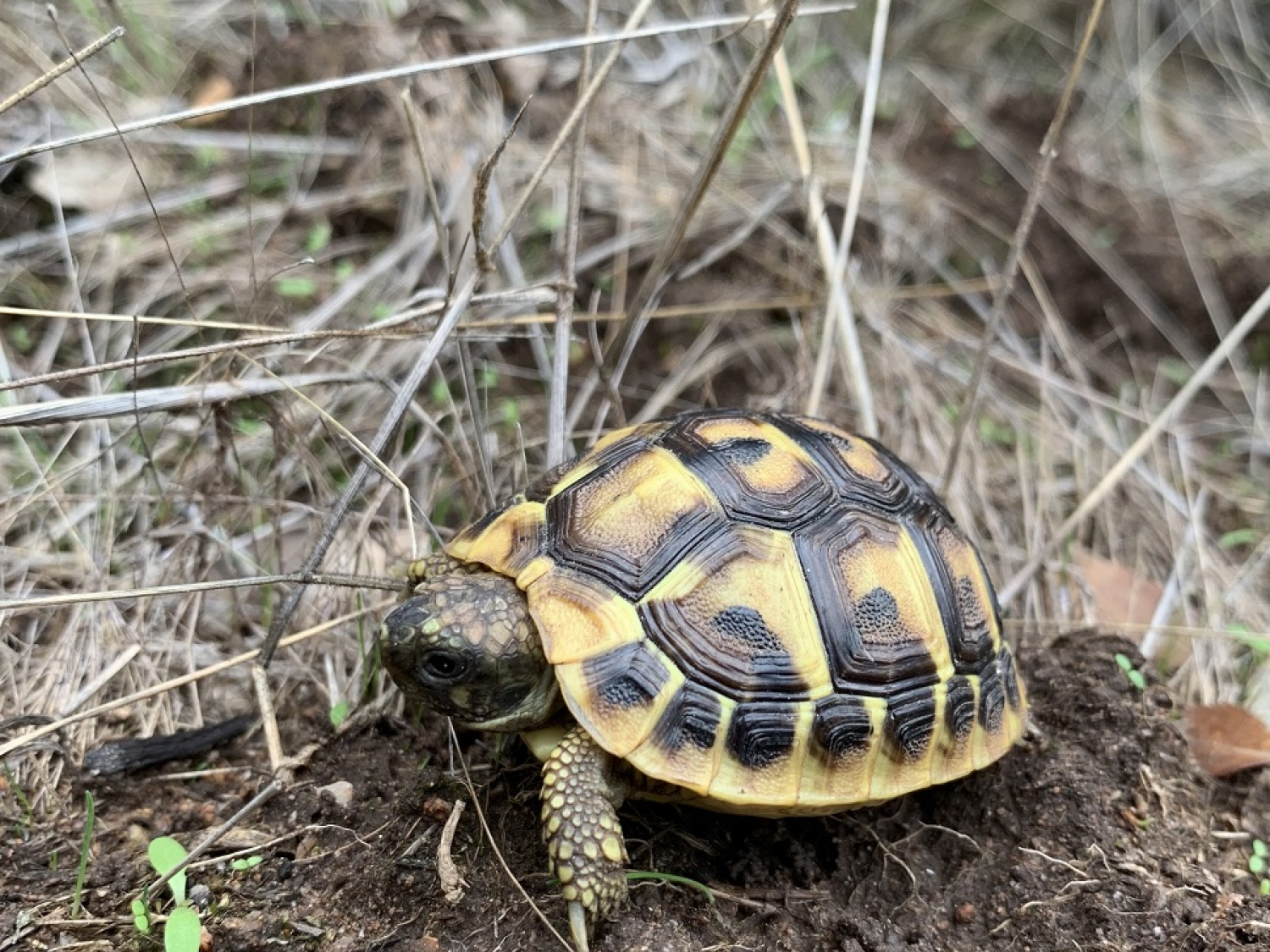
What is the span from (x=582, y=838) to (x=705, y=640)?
1.36 feet

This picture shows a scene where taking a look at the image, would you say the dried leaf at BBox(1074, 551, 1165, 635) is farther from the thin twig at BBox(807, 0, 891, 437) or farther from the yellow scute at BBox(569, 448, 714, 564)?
the yellow scute at BBox(569, 448, 714, 564)

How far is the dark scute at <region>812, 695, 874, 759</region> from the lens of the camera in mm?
1676

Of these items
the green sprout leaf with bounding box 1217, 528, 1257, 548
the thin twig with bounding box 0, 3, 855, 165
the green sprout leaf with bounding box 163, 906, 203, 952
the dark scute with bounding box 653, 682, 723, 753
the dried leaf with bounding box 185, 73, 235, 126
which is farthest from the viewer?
the dried leaf with bounding box 185, 73, 235, 126

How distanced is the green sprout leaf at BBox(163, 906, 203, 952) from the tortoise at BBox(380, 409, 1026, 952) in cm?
50

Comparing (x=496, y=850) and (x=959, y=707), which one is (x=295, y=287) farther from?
(x=959, y=707)

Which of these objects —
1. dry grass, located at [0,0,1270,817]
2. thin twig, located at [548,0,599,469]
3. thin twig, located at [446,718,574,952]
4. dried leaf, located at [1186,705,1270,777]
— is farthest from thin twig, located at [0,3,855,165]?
dried leaf, located at [1186,705,1270,777]

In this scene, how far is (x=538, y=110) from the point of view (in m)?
3.73

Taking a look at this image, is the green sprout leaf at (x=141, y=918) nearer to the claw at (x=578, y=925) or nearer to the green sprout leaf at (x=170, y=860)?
the green sprout leaf at (x=170, y=860)

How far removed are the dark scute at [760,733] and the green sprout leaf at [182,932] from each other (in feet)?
3.09

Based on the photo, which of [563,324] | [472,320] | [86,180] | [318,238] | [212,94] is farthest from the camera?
[212,94]

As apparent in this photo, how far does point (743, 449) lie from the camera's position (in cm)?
187

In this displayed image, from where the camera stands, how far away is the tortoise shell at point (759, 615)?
1.62 meters

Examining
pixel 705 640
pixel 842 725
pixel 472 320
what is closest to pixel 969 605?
pixel 842 725

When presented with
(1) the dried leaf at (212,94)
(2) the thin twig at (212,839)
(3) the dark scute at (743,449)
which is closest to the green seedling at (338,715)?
(2) the thin twig at (212,839)
